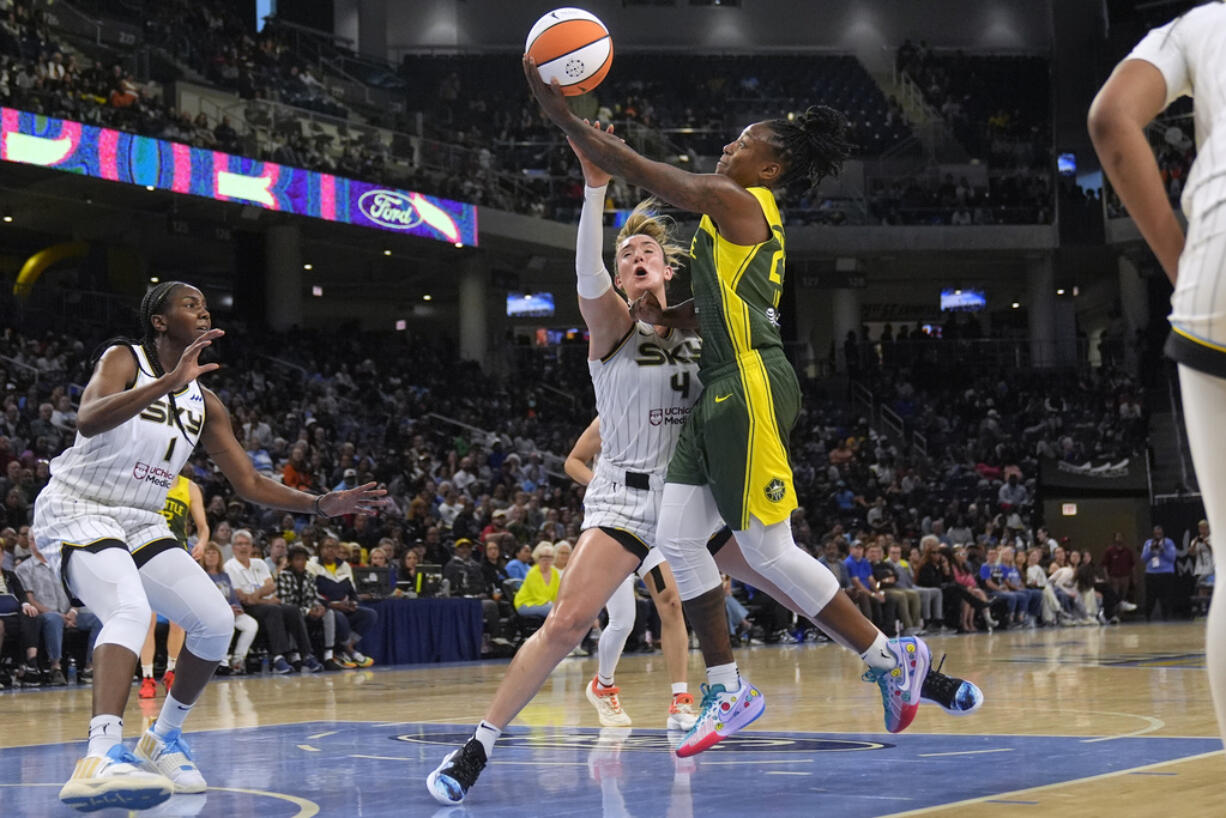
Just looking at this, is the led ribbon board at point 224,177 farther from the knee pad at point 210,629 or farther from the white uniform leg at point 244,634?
the knee pad at point 210,629

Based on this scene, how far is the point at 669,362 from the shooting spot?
204 inches

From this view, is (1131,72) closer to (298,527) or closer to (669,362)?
(669,362)

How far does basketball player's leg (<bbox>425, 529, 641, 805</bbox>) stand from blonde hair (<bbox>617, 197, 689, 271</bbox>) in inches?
51.8

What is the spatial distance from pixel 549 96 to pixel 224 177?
19.4m

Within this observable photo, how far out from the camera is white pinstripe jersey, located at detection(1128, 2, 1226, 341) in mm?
2178

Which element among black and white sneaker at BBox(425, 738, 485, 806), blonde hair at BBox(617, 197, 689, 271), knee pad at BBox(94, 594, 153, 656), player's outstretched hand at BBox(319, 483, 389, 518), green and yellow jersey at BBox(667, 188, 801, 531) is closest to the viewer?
black and white sneaker at BBox(425, 738, 485, 806)

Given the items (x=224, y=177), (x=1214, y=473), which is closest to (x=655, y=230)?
(x=1214, y=473)

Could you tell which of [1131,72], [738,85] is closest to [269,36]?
[738,85]

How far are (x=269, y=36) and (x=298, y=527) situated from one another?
47.1ft

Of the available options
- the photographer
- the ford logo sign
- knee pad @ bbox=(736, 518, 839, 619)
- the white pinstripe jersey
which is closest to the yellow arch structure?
the ford logo sign

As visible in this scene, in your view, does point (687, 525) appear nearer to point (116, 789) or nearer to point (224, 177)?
point (116, 789)

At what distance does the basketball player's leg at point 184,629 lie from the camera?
462 centimetres

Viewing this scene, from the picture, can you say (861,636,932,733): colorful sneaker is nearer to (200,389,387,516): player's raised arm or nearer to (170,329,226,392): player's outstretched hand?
(200,389,387,516): player's raised arm

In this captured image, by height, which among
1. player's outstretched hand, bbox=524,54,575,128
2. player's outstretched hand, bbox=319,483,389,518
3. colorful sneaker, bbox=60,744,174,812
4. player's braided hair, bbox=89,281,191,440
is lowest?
colorful sneaker, bbox=60,744,174,812
